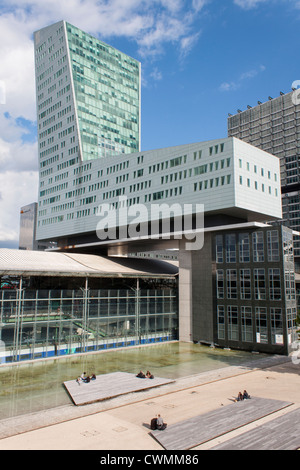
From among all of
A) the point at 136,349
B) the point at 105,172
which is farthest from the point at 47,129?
the point at 136,349

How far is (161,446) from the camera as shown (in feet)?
64.2

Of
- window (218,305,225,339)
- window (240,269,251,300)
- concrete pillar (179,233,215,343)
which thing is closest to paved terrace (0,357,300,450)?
window (240,269,251,300)

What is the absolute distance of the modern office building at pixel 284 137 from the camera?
15138 centimetres

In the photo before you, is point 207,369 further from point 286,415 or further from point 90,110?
point 90,110

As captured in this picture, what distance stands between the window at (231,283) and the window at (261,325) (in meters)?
4.23

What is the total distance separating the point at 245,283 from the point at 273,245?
273 inches

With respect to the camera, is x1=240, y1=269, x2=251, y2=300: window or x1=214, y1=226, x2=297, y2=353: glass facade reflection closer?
x1=214, y1=226, x2=297, y2=353: glass facade reflection

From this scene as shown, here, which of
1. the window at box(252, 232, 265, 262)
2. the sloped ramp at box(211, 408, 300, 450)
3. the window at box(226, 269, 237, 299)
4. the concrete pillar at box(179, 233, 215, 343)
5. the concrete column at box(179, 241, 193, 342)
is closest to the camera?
the sloped ramp at box(211, 408, 300, 450)

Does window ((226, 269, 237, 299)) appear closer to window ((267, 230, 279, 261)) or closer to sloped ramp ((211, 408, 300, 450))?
window ((267, 230, 279, 261))

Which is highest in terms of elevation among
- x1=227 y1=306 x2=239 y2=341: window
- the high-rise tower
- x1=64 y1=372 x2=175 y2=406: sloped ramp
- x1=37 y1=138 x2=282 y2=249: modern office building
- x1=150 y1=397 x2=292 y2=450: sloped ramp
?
the high-rise tower

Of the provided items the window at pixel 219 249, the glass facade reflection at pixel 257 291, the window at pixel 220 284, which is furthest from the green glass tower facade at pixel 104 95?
the glass facade reflection at pixel 257 291

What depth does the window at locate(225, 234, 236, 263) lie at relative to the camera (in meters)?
54.4

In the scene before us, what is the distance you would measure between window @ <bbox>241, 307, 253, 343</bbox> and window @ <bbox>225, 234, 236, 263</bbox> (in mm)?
7514
